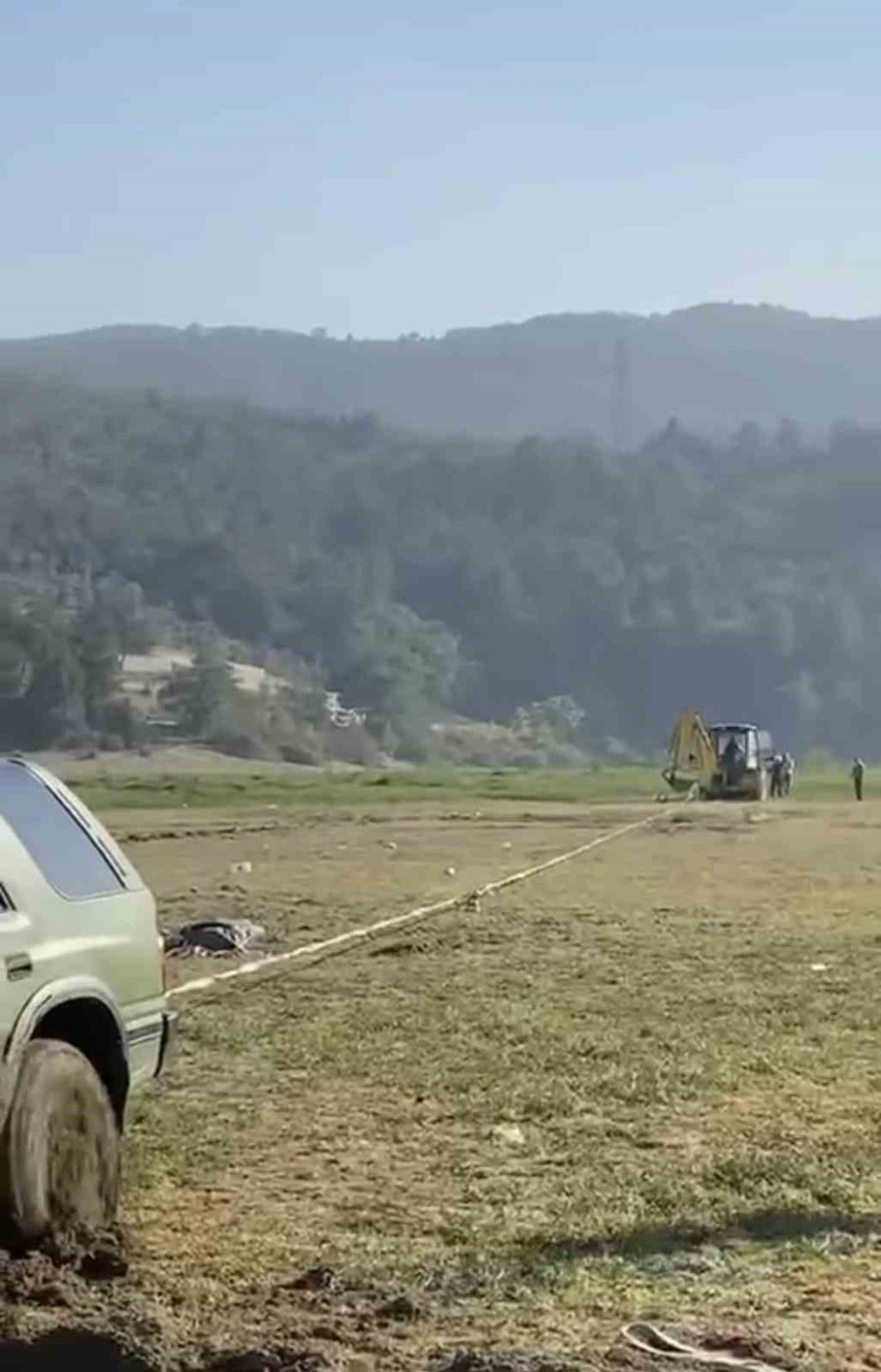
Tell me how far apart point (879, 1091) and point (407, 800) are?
140 feet

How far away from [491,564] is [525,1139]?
473ft

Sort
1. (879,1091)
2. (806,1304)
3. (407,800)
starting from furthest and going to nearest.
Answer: (407,800), (879,1091), (806,1304)

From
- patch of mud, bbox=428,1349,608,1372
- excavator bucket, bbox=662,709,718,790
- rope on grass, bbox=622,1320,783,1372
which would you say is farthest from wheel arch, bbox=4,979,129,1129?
excavator bucket, bbox=662,709,718,790

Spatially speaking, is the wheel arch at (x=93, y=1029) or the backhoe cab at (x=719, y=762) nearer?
the wheel arch at (x=93, y=1029)

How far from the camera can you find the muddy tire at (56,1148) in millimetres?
7426

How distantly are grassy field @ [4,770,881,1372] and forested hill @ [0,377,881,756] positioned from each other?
297 ft

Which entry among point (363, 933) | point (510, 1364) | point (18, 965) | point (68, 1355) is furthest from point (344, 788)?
point (510, 1364)

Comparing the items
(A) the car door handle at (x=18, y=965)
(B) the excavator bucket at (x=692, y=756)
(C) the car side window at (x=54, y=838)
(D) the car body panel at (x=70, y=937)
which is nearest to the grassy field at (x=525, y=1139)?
(D) the car body panel at (x=70, y=937)

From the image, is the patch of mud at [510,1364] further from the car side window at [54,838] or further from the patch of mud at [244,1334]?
the car side window at [54,838]

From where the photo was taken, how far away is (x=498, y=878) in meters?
26.8

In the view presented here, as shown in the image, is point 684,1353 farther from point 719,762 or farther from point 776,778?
point 776,778

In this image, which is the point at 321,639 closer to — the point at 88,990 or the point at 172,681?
the point at 172,681

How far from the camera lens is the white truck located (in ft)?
24.5

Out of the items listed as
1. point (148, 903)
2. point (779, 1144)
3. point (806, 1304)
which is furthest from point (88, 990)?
point (779, 1144)
